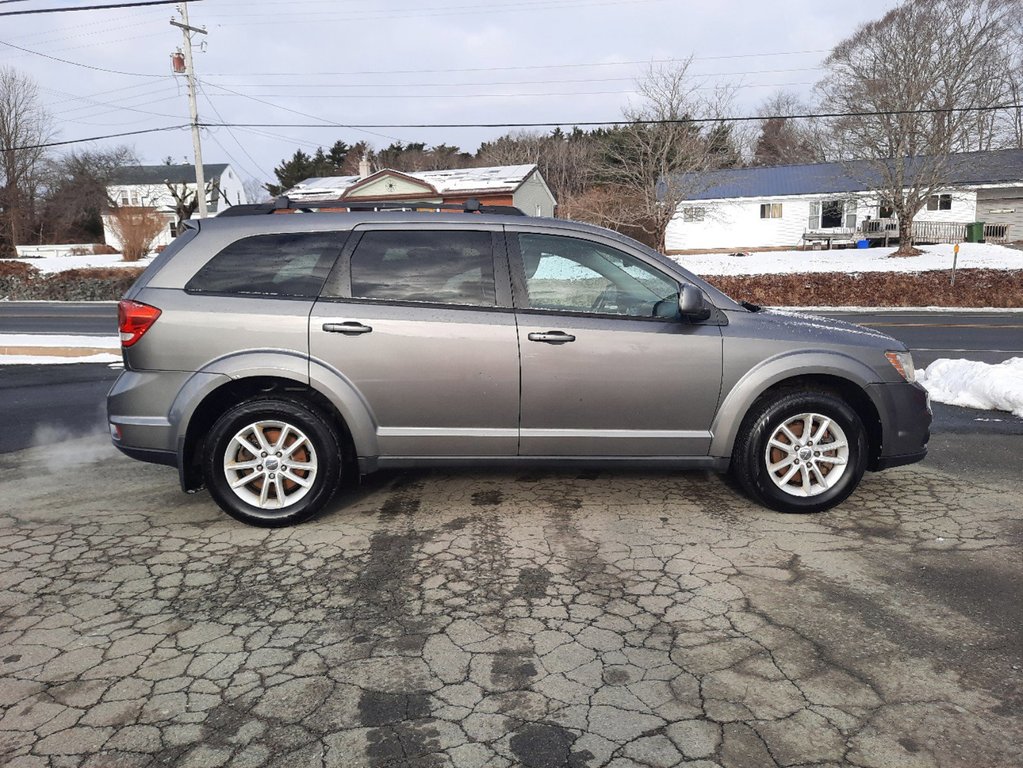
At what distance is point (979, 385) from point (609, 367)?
18.2 feet

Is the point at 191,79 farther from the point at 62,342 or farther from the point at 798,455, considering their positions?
the point at 798,455

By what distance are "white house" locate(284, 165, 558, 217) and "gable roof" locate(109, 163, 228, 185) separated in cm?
3759

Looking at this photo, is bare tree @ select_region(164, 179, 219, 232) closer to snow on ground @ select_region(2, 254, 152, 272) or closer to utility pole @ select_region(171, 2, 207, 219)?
snow on ground @ select_region(2, 254, 152, 272)

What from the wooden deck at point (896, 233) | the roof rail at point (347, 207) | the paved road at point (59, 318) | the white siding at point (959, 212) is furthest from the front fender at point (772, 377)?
the white siding at point (959, 212)

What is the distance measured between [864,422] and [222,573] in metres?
3.96

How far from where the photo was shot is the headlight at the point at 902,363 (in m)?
4.69

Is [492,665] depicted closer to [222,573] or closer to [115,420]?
[222,573]

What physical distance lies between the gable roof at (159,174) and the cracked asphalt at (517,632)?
73.3 m

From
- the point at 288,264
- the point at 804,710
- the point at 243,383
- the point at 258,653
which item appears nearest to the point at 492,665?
the point at 258,653

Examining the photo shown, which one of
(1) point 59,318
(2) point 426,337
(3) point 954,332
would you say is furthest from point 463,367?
(1) point 59,318

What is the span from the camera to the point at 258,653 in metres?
3.09

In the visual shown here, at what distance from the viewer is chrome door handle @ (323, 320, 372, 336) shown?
4449 millimetres

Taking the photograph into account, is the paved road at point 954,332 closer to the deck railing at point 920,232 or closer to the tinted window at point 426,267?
the tinted window at point 426,267

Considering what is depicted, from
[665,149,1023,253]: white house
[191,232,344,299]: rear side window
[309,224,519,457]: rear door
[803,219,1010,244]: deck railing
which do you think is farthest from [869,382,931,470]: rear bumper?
[803,219,1010,244]: deck railing
